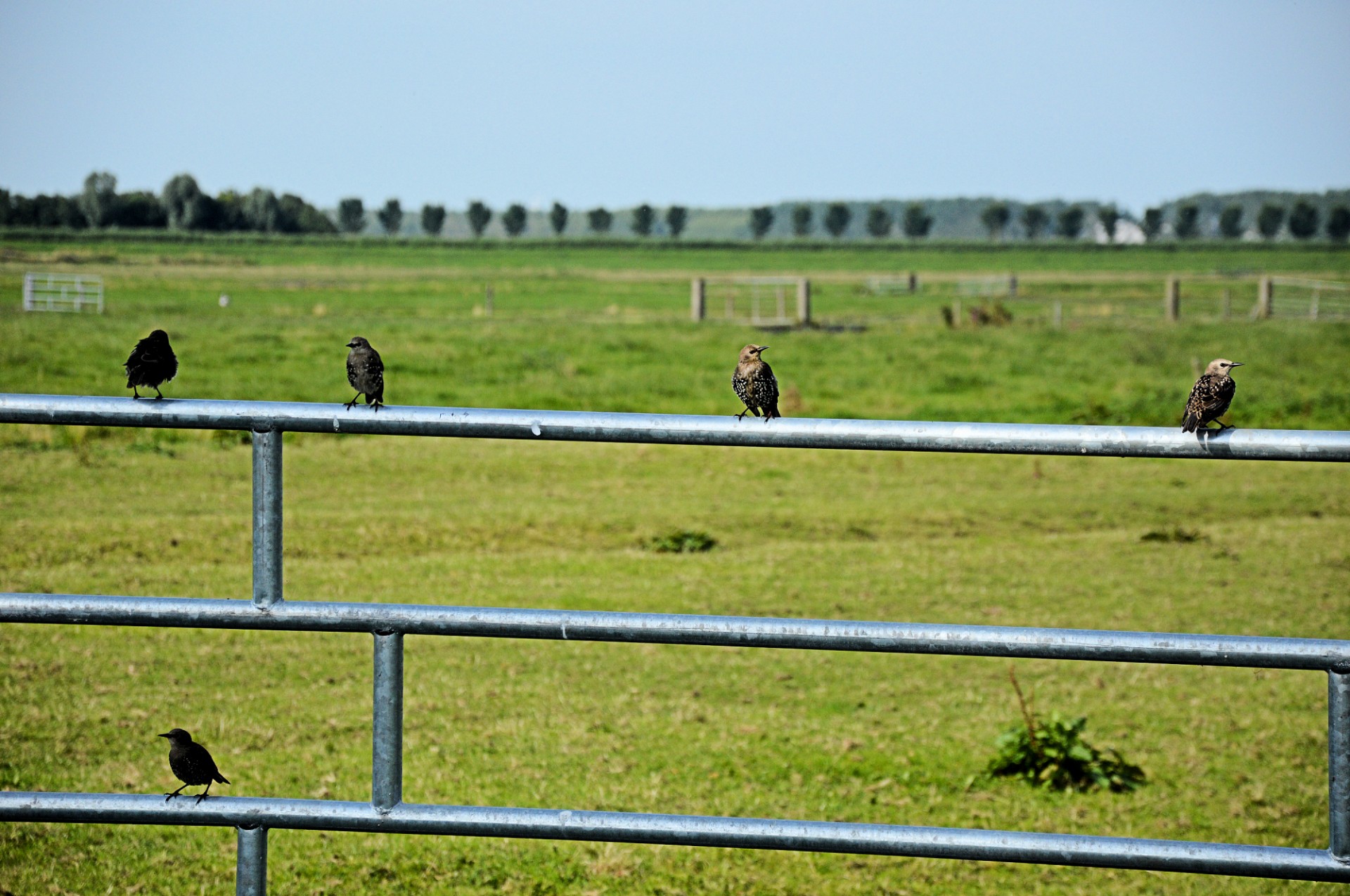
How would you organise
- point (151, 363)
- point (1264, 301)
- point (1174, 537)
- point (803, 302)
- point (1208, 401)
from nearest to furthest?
point (1208, 401), point (151, 363), point (1174, 537), point (803, 302), point (1264, 301)

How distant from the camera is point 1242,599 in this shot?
9812mm

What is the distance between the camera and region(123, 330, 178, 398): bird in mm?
3084

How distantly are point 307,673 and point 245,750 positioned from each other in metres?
1.57

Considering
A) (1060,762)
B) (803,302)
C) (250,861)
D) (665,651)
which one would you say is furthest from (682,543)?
(803,302)

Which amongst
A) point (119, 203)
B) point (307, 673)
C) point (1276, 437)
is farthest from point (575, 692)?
point (119, 203)

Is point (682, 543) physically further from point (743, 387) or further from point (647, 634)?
point (647, 634)

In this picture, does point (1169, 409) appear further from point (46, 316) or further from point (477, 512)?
point (46, 316)

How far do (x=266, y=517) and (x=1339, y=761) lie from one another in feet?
6.09

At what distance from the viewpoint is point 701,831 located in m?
2.13

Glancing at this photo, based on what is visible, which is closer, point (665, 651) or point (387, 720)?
point (387, 720)

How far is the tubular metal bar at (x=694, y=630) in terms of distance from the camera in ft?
6.75

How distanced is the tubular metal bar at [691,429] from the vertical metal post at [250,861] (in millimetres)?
736

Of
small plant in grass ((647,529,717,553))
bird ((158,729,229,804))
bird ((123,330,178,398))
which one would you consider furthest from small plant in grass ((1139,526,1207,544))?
bird ((158,729,229,804))

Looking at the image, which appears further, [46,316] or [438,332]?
[46,316]
